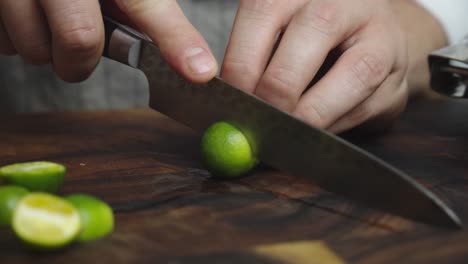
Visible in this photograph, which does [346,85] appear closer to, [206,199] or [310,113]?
[310,113]

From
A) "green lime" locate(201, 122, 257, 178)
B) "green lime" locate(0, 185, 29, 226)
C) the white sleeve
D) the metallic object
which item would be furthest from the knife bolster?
the white sleeve

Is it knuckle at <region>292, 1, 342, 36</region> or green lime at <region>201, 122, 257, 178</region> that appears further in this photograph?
knuckle at <region>292, 1, 342, 36</region>

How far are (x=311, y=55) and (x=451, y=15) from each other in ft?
5.71

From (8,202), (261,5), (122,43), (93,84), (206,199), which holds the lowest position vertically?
(93,84)

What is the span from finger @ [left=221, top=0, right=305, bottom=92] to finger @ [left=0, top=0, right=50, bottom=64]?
1.66 ft

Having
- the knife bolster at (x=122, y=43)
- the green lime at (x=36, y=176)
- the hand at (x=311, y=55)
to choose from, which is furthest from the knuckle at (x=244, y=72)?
the green lime at (x=36, y=176)

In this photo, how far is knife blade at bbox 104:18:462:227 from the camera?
42.9 inches

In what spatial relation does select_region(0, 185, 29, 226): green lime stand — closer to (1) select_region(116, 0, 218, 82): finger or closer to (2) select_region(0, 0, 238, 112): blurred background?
(1) select_region(116, 0, 218, 82): finger

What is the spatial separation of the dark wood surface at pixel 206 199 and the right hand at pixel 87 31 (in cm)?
26

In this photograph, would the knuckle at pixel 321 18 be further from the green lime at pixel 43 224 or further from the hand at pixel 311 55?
the green lime at pixel 43 224

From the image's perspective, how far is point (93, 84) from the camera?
2.52m

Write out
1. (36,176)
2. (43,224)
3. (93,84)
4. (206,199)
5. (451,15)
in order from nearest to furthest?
(43,224) → (36,176) → (206,199) → (93,84) → (451,15)

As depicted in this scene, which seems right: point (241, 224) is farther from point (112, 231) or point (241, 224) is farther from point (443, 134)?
point (443, 134)

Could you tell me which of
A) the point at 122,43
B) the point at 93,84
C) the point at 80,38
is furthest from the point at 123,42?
the point at 93,84
